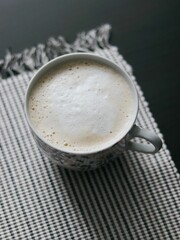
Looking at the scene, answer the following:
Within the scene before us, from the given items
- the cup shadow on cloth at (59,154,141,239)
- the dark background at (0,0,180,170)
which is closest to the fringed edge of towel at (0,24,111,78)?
the dark background at (0,0,180,170)

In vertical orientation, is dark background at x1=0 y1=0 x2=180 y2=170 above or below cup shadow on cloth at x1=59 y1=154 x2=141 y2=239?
above

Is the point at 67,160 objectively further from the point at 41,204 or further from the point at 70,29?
the point at 70,29

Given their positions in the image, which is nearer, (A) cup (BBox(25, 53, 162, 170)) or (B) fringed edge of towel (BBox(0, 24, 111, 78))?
(A) cup (BBox(25, 53, 162, 170))

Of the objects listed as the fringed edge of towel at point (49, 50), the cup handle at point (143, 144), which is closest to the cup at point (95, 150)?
the cup handle at point (143, 144)

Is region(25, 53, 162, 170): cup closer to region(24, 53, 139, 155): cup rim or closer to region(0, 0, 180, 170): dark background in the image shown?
region(24, 53, 139, 155): cup rim

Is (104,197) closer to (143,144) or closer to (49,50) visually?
(143,144)

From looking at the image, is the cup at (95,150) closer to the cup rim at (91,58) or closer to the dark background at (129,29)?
the cup rim at (91,58)
